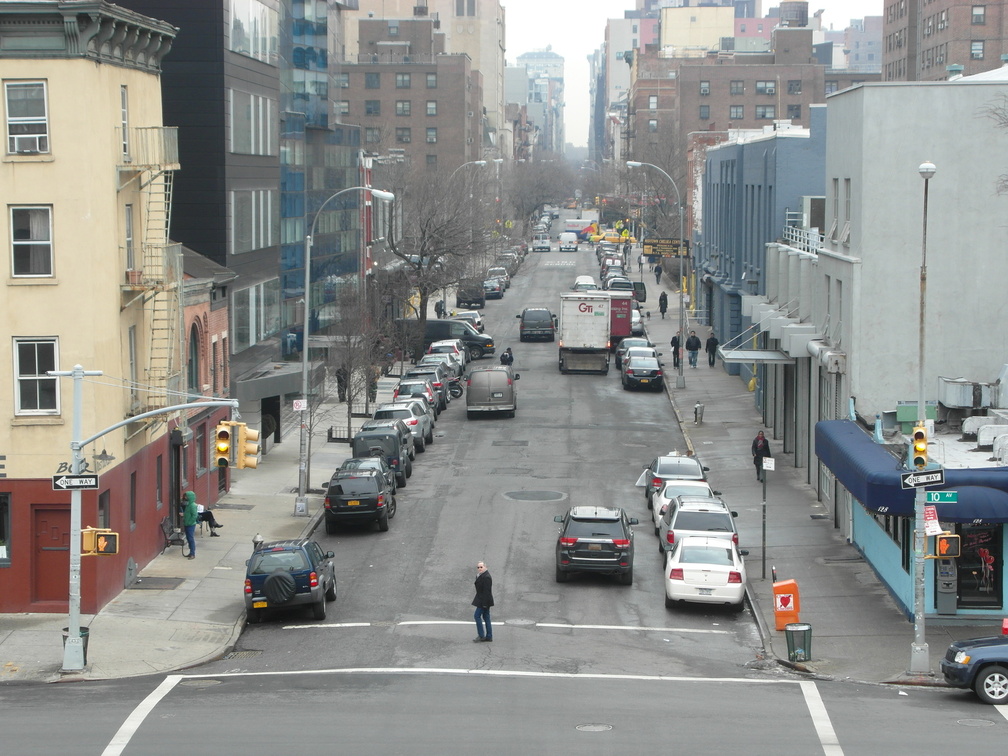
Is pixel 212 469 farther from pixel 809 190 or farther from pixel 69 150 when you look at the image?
pixel 809 190

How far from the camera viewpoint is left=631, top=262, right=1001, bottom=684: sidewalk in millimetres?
23375

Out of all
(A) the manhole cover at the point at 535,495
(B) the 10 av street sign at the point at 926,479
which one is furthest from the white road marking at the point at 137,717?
(A) the manhole cover at the point at 535,495

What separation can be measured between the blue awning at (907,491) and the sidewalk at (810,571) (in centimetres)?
227

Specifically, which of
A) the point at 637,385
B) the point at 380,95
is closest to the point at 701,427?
the point at 637,385

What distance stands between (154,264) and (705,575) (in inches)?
549

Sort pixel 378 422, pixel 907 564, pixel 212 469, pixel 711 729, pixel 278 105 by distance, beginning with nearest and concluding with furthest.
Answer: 1. pixel 711 729
2. pixel 907 564
3. pixel 212 469
4. pixel 378 422
5. pixel 278 105

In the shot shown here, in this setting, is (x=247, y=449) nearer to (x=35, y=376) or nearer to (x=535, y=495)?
(x=35, y=376)

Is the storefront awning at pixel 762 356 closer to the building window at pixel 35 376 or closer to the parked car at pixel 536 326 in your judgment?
the building window at pixel 35 376

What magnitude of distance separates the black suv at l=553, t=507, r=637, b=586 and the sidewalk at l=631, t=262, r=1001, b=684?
2739 mm

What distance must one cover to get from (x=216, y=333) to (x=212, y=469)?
3.99 metres

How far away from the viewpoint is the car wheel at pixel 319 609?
85.1 ft

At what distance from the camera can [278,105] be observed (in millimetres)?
48094

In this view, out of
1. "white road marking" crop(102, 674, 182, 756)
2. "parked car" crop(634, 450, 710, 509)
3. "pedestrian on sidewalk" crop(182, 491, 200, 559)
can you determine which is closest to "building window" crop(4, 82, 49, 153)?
"pedestrian on sidewalk" crop(182, 491, 200, 559)

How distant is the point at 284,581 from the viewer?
25422 mm
